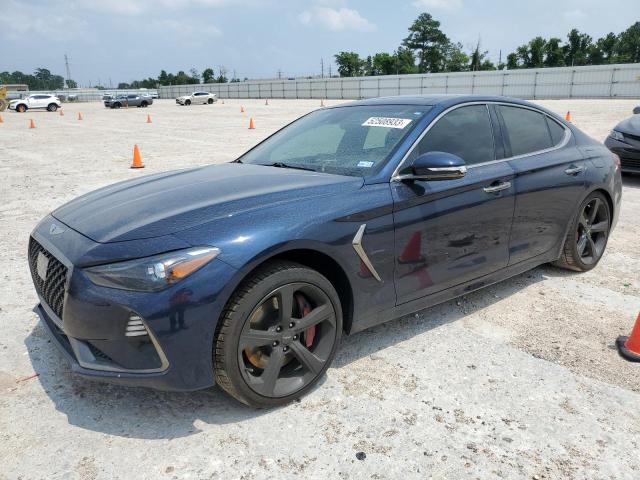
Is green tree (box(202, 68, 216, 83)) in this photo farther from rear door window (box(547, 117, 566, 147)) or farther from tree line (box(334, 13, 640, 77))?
rear door window (box(547, 117, 566, 147))

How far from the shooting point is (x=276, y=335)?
2.70m

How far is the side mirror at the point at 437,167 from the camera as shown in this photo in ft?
10.0

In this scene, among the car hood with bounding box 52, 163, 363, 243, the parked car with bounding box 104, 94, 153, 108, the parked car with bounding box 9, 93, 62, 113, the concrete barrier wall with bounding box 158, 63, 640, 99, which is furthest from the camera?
the parked car with bounding box 104, 94, 153, 108

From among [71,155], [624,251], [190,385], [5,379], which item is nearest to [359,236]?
[190,385]

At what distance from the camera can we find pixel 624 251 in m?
5.43

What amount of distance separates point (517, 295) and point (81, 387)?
131 inches

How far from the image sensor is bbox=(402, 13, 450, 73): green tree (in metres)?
105

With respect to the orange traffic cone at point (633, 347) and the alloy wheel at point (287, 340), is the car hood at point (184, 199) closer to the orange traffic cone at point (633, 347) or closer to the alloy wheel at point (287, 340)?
the alloy wheel at point (287, 340)

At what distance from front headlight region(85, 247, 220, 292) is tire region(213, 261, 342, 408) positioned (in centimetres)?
26

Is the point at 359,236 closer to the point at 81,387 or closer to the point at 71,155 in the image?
the point at 81,387

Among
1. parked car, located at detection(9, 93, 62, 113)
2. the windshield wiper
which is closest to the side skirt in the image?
the windshield wiper

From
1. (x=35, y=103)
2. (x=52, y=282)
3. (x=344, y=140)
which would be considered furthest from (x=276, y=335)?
(x=35, y=103)

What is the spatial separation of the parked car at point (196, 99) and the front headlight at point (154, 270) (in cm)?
5573

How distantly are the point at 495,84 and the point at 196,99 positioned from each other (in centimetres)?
3045
